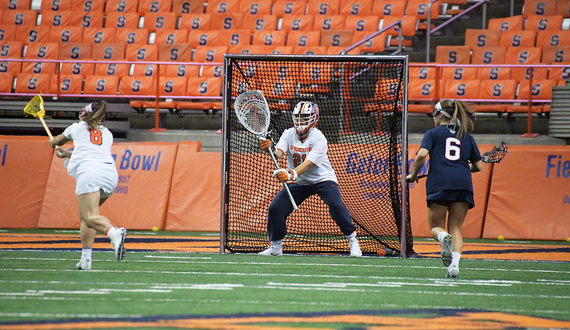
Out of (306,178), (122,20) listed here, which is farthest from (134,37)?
(306,178)

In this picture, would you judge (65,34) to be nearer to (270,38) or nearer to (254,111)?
(270,38)

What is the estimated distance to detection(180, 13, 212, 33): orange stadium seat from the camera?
2033 centimetres

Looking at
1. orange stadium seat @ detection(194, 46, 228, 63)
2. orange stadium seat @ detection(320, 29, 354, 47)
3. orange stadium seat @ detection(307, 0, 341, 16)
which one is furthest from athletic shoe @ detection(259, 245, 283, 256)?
orange stadium seat @ detection(307, 0, 341, 16)

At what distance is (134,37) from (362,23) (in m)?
Result: 5.62

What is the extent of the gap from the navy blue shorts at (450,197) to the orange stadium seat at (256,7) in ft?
46.0

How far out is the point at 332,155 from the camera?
12336mm

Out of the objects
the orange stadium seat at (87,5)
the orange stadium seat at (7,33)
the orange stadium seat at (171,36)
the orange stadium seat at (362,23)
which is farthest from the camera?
the orange stadium seat at (87,5)

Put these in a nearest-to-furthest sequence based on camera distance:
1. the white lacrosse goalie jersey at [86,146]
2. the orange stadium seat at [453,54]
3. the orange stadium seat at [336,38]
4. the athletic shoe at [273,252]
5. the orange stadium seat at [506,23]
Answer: the white lacrosse goalie jersey at [86,146] → the athletic shoe at [273,252] → the orange stadium seat at [453,54] → the orange stadium seat at [506,23] → the orange stadium seat at [336,38]

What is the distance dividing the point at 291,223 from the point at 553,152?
4235 mm

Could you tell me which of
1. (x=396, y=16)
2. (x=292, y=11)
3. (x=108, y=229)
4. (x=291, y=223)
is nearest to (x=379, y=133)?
(x=291, y=223)

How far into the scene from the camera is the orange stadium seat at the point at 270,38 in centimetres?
1873

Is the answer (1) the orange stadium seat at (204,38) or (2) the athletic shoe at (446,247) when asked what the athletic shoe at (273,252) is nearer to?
(2) the athletic shoe at (446,247)

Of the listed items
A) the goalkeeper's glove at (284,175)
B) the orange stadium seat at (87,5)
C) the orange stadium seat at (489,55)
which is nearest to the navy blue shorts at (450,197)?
the goalkeeper's glove at (284,175)

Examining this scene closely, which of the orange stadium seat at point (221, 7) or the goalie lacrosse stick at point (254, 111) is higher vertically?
the orange stadium seat at point (221, 7)
